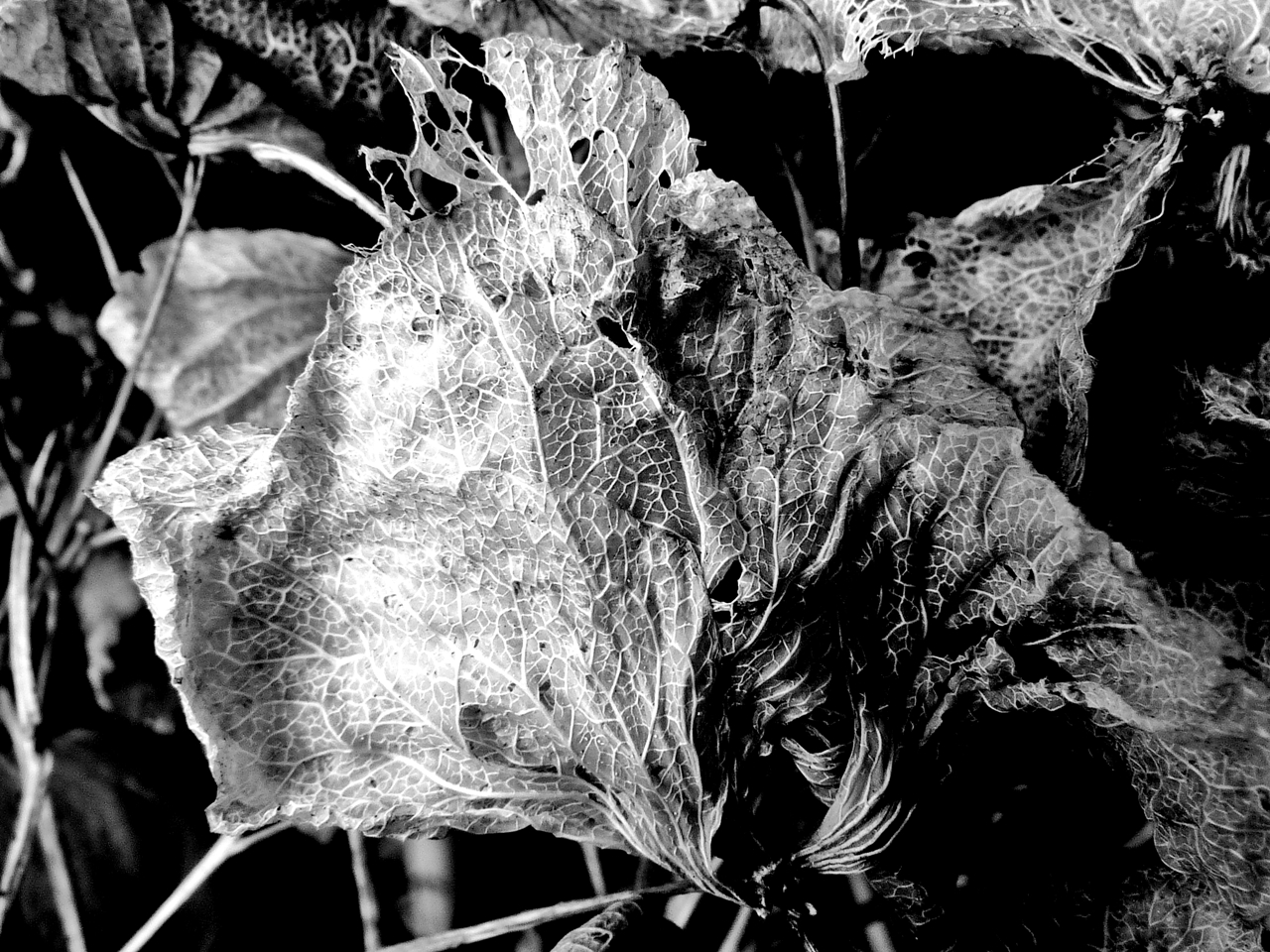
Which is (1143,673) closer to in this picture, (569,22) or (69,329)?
(569,22)

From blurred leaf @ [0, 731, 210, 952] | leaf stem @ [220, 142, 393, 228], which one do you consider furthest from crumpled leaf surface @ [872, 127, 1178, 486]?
blurred leaf @ [0, 731, 210, 952]

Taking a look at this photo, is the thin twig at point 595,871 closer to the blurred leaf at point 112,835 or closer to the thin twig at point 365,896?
the thin twig at point 365,896

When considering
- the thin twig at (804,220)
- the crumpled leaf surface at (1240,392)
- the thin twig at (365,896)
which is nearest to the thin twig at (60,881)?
the thin twig at (365,896)

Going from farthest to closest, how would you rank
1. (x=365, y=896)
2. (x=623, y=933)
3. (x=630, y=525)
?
(x=365, y=896) → (x=623, y=933) → (x=630, y=525)

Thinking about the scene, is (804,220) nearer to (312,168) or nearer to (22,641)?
(312,168)

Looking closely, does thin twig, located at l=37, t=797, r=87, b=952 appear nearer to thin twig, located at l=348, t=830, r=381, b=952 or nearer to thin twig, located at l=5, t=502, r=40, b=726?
thin twig, located at l=5, t=502, r=40, b=726

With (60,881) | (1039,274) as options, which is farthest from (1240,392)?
(60,881)
